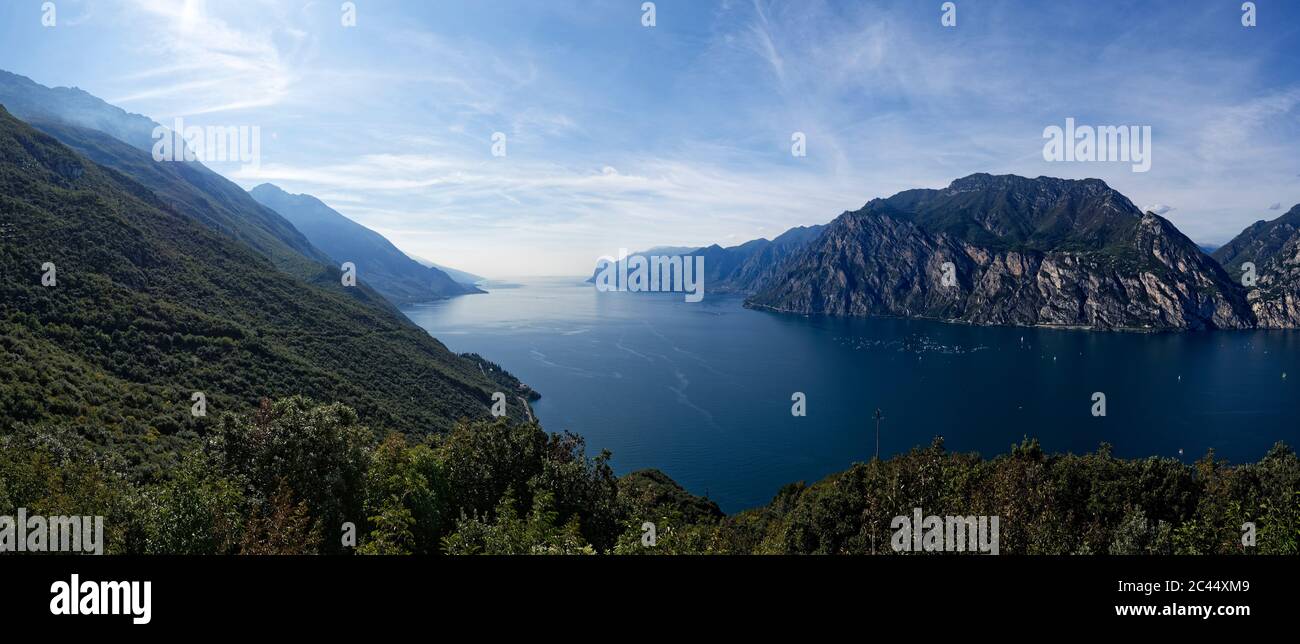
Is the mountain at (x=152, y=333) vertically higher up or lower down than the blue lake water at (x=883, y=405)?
higher up

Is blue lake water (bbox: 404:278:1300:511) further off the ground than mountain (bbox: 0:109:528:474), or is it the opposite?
mountain (bbox: 0:109:528:474)

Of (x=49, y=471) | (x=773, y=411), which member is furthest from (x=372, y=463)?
(x=773, y=411)

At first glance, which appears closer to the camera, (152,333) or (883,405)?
(152,333)

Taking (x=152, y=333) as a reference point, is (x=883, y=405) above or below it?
below

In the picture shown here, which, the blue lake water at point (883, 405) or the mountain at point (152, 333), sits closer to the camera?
the mountain at point (152, 333)

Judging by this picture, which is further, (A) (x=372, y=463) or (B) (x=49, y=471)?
(A) (x=372, y=463)

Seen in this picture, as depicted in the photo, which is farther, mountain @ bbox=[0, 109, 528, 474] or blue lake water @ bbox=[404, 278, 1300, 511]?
blue lake water @ bbox=[404, 278, 1300, 511]
